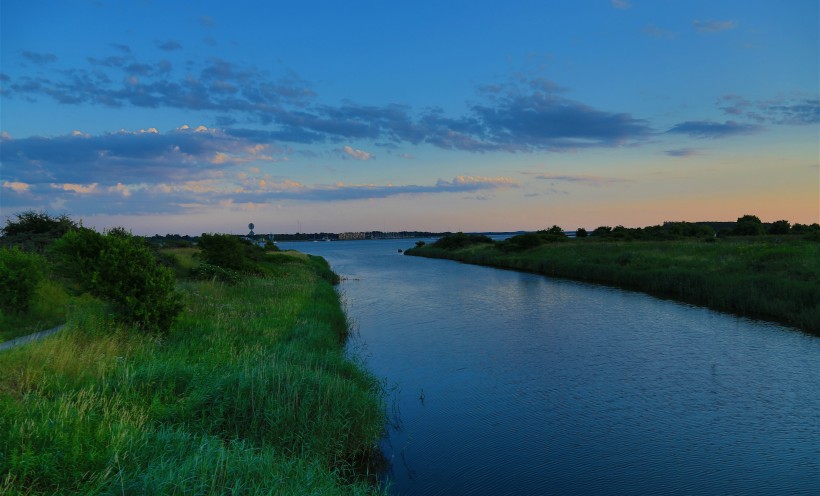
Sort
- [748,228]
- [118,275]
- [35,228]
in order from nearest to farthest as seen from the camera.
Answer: [118,275]
[35,228]
[748,228]

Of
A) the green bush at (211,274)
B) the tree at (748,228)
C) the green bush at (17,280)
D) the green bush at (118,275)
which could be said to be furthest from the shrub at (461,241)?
the green bush at (118,275)

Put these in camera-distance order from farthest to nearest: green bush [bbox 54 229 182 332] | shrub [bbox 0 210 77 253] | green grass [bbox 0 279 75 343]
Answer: shrub [bbox 0 210 77 253]
green grass [bbox 0 279 75 343]
green bush [bbox 54 229 182 332]

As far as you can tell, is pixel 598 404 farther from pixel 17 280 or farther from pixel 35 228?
pixel 35 228

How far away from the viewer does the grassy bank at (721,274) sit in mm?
24094

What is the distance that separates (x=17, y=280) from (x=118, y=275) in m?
3.47

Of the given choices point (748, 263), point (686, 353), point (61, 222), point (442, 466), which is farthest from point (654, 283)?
point (61, 222)

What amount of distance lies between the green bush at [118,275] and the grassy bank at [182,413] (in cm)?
48

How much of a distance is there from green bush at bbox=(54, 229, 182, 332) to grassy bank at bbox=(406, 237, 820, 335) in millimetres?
24659

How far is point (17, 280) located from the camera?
13680 mm

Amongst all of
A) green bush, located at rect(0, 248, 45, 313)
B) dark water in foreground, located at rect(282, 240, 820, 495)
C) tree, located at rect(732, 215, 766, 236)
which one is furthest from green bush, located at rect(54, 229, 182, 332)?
tree, located at rect(732, 215, 766, 236)

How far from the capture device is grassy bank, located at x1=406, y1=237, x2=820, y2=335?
24.1 metres

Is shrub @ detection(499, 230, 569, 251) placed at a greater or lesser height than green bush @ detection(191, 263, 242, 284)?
greater

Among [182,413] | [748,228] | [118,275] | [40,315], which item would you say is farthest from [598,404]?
[748,228]

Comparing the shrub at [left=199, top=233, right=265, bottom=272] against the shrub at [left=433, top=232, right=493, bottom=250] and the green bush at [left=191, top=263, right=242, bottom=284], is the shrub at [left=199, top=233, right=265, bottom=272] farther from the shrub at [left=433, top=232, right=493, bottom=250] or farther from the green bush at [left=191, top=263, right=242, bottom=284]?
the shrub at [left=433, top=232, right=493, bottom=250]
